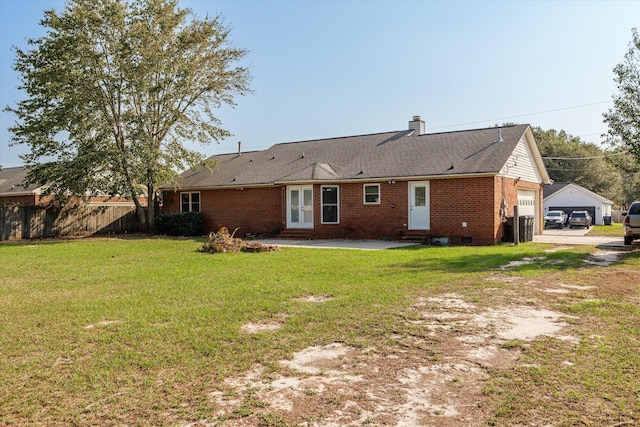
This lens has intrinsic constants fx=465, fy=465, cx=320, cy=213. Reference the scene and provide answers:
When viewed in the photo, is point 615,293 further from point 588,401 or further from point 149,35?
point 149,35

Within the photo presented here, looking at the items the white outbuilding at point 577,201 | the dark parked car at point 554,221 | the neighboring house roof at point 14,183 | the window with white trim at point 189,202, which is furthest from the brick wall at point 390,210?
the white outbuilding at point 577,201

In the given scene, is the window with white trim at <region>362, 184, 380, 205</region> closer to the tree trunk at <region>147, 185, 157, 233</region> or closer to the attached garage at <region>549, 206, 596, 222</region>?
the tree trunk at <region>147, 185, 157, 233</region>

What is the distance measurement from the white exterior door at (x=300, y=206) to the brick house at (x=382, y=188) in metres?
0.05

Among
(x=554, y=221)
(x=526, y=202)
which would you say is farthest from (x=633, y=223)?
(x=554, y=221)

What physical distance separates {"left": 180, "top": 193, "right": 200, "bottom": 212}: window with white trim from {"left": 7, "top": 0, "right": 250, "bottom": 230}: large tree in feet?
9.53

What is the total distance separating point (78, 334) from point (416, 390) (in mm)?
4021

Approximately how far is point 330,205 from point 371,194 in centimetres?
196

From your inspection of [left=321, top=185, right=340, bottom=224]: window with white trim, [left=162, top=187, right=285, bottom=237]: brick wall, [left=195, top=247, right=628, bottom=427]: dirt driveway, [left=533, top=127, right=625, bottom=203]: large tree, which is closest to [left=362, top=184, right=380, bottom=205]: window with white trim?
[left=321, top=185, right=340, bottom=224]: window with white trim

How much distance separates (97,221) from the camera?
24.5 metres

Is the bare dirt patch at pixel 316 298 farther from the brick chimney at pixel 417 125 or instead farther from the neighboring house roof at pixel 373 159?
the brick chimney at pixel 417 125

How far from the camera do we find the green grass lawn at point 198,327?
3734 mm

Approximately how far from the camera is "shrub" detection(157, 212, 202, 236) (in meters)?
23.3

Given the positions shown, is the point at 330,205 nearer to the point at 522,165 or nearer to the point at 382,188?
the point at 382,188

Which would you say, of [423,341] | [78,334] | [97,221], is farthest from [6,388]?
[97,221]
